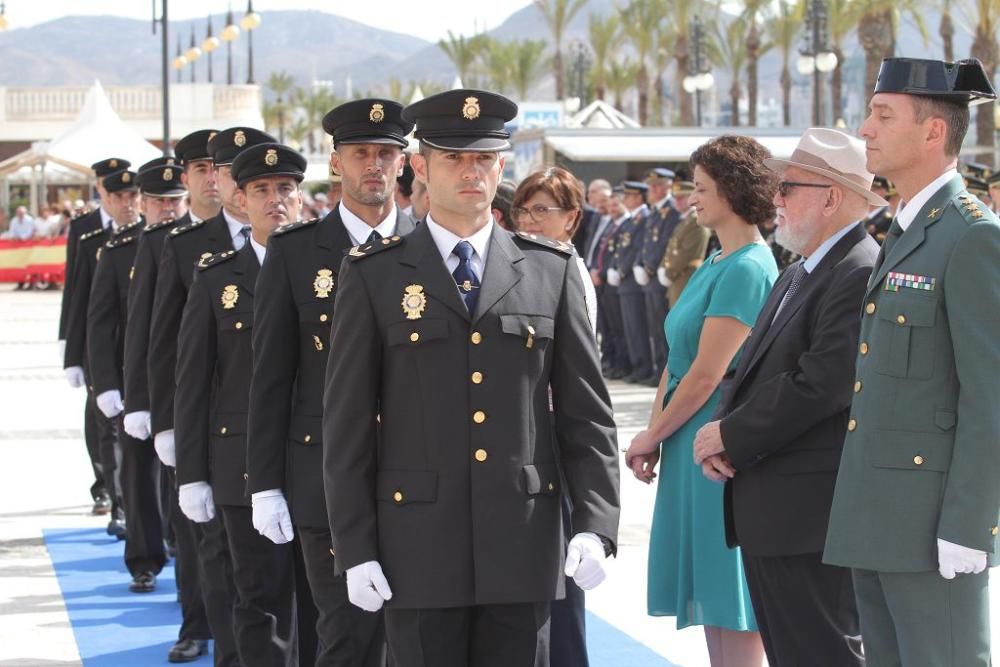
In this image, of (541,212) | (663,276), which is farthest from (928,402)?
(663,276)

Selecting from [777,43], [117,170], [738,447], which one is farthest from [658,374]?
[777,43]

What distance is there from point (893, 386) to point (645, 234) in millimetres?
13401

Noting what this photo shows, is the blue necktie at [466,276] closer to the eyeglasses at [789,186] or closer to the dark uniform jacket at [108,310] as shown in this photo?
the eyeglasses at [789,186]

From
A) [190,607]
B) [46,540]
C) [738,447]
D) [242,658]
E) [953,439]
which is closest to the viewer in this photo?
[953,439]

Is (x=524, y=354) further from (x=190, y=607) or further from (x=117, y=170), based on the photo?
(x=117, y=170)

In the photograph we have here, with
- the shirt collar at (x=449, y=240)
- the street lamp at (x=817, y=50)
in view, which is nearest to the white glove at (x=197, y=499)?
the shirt collar at (x=449, y=240)

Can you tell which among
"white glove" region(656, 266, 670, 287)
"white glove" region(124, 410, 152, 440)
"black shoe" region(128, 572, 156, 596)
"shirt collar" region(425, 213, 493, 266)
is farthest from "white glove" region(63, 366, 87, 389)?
"white glove" region(656, 266, 670, 287)

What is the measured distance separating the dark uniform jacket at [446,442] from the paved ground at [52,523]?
2.79m

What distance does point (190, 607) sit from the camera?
701 centimetres

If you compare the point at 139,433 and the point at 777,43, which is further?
the point at 777,43

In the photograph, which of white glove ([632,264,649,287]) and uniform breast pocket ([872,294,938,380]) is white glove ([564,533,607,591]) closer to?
uniform breast pocket ([872,294,938,380])

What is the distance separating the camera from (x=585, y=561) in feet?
13.0

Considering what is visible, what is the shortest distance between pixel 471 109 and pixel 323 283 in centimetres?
131

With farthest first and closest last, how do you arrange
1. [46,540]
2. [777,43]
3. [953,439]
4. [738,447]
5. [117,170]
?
[777,43] < [117,170] < [46,540] < [738,447] < [953,439]
